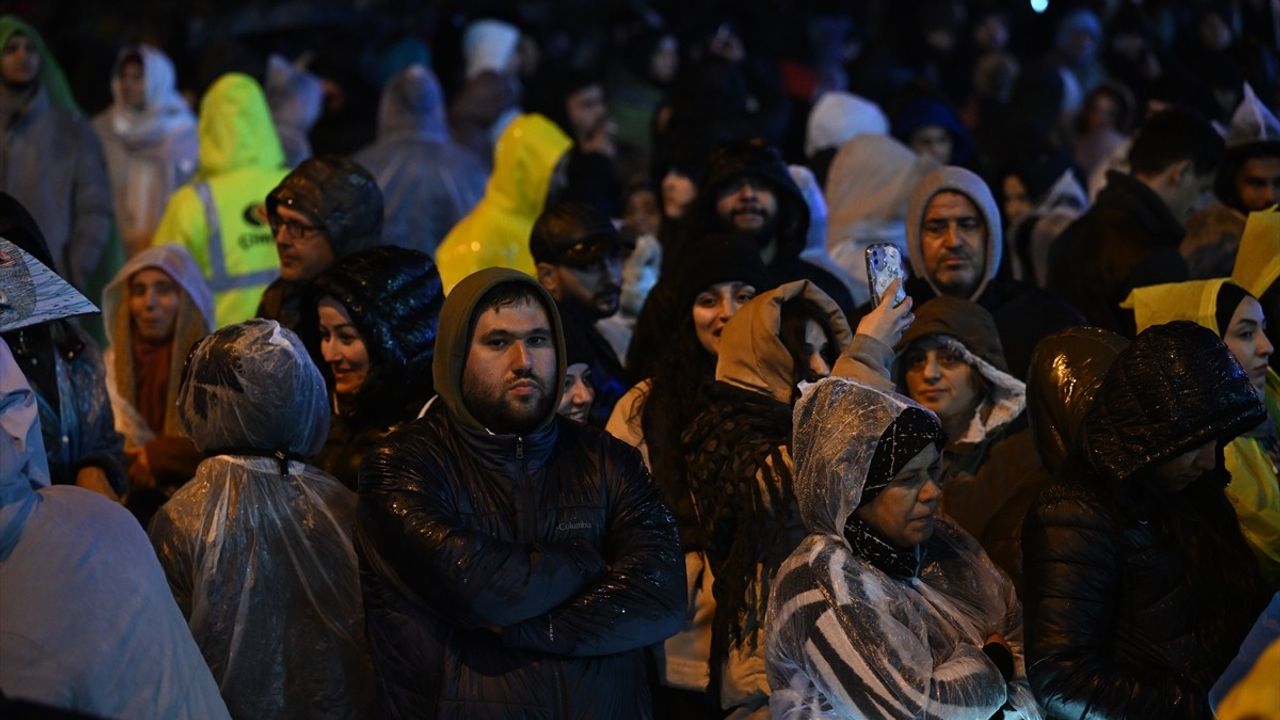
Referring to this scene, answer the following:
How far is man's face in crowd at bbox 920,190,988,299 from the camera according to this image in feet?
24.7

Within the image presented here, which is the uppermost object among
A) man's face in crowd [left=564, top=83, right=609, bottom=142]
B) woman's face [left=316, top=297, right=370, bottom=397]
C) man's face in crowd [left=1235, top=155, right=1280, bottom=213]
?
man's face in crowd [left=564, top=83, right=609, bottom=142]

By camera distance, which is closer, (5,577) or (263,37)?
(5,577)

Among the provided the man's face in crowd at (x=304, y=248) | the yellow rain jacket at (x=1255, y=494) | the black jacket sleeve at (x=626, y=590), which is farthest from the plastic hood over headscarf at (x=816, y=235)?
the black jacket sleeve at (x=626, y=590)

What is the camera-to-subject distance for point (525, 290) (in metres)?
5.45

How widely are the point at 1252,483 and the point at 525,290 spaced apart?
2.35m

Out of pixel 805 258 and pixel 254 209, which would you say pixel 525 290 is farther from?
pixel 254 209

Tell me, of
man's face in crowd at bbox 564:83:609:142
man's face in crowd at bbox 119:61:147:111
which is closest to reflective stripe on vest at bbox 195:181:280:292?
man's face in crowd at bbox 119:61:147:111

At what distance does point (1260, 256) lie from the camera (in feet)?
23.1

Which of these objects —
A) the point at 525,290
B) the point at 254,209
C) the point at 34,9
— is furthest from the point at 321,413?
the point at 34,9

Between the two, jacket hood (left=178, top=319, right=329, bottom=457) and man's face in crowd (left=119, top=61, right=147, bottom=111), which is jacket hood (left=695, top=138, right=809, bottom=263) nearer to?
jacket hood (left=178, top=319, right=329, bottom=457)

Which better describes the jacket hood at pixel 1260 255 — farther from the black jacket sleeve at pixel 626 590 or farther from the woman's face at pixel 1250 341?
the black jacket sleeve at pixel 626 590

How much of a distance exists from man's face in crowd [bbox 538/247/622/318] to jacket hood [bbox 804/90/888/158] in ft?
12.1

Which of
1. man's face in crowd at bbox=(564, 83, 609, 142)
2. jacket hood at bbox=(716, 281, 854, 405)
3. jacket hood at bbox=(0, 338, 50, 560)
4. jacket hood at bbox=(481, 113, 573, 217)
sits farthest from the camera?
man's face in crowd at bbox=(564, 83, 609, 142)

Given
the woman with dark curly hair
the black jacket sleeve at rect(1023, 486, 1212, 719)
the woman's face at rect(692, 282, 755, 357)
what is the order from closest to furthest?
the black jacket sleeve at rect(1023, 486, 1212, 719), the woman with dark curly hair, the woman's face at rect(692, 282, 755, 357)
